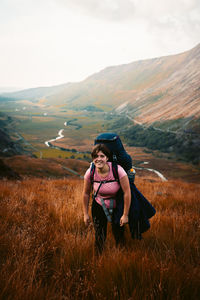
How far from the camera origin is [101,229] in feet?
9.40

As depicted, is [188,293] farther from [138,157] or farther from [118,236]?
[138,157]

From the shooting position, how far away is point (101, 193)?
9.12 ft

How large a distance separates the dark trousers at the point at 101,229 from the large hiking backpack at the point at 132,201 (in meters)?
0.16

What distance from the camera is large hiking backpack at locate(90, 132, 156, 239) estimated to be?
8.86 feet

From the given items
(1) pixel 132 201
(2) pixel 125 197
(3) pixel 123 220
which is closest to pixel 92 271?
(3) pixel 123 220

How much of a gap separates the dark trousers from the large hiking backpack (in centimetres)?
16

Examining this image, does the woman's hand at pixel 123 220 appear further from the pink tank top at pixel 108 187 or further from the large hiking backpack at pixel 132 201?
the pink tank top at pixel 108 187

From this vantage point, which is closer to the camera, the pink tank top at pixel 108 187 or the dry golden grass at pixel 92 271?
the dry golden grass at pixel 92 271

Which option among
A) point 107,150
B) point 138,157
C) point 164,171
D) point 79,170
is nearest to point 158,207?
point 107,150

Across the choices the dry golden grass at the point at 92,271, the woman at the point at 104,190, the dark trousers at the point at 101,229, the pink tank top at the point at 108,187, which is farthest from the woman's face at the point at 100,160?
the dry golden grass at the point at 92,271

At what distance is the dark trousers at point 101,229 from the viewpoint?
2705 millimetres

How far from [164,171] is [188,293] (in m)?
75.8

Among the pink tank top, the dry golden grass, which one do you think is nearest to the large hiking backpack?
the pink tank top

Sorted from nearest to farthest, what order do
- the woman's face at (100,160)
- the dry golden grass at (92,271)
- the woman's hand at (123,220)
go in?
1. the dry golden grass at (92,271)
2. the woman's hand at (123,220)
3. the woman's face at (100,160)
